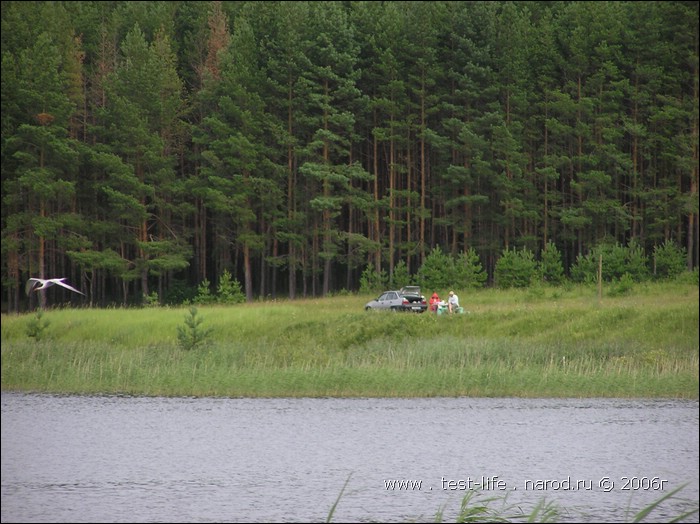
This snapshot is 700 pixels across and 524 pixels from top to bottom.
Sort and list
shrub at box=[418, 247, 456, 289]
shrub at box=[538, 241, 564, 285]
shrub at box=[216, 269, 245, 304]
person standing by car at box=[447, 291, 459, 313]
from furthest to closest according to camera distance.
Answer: shrub at box=[538, 241, 564, 285] < shrub at box=[216, 269, 245, 304] < shrub at box=[418, 247, 456, 289] < person standing by car at box=[447, 291, 459, 313]

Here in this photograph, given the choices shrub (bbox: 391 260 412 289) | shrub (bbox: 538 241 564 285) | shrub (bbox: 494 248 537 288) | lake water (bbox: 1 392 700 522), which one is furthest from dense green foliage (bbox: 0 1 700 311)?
lake water (bbox: 1 392 700 522)

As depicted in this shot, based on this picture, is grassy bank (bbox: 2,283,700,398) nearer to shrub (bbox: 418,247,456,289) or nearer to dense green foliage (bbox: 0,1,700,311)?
shrub (bbox: 418,247,456,289)

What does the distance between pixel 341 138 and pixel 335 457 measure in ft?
153

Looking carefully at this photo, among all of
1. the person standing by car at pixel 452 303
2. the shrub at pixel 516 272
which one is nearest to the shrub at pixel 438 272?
the shrub at pixel 516 272

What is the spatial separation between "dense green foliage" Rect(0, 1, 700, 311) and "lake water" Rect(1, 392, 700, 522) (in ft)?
110

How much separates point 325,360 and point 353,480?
13.5 m

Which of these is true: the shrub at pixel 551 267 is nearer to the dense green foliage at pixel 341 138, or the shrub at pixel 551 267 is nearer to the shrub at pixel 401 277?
the dense green foliage at pixel 341 138

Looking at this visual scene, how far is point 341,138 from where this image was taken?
232 ft

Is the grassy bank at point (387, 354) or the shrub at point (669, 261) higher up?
the shrub at point (669, 261)

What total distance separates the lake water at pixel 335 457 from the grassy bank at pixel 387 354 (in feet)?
2.00

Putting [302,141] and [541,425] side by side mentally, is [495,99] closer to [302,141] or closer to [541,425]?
[302,141]

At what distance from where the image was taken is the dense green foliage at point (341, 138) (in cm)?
6906

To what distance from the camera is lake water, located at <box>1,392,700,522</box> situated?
20.8 metres

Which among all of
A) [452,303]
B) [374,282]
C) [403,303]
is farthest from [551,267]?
[452,303]
